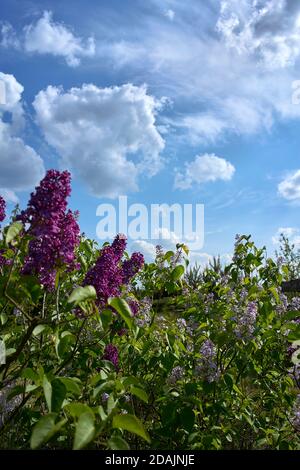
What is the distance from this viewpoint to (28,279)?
2379 millimetres

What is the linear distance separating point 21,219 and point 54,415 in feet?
3.34

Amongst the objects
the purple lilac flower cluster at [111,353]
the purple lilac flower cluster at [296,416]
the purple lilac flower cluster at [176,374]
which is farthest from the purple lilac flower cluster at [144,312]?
the purple lilac flower cluster at [296,416]

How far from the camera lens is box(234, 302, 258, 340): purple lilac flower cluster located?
343cm

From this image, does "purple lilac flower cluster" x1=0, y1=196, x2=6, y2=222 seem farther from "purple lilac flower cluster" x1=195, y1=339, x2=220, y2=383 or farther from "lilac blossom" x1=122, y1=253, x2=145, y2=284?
"purple lilac flower cluster" x1=195, y1=339, x2=220, y2=383

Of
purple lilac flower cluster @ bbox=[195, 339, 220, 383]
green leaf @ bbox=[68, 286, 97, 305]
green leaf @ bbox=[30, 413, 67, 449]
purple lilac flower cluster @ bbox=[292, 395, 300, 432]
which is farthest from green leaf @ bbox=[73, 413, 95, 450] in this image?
purple lilac flower cluster @ bbox=[292, 395, 300, 432]

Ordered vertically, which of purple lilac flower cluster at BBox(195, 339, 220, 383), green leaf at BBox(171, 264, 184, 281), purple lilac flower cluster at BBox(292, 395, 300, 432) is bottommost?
purple lilac flower cluster at BBox(292, 395, 300, 432)

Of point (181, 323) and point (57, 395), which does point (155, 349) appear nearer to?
point (181, 323)

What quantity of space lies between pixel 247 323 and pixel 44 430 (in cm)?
202

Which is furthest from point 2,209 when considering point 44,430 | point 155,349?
point 44,430

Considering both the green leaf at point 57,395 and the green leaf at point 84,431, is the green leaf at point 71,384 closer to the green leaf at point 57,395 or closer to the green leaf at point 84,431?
the green leaf at point 57,395

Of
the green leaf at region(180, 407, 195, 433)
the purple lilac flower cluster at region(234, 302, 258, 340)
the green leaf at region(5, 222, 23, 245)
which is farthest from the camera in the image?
the purple lilac flower cluster at region(234, 302, 258, 340)

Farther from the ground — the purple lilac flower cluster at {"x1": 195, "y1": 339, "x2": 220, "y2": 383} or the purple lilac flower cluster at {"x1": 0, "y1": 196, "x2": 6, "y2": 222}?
the purple lilac flower cluster at {"x1": 0, "y1": 196, "x2": 6, "y2": 222}

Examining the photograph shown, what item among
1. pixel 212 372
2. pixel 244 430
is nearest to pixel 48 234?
pixel 212 372
